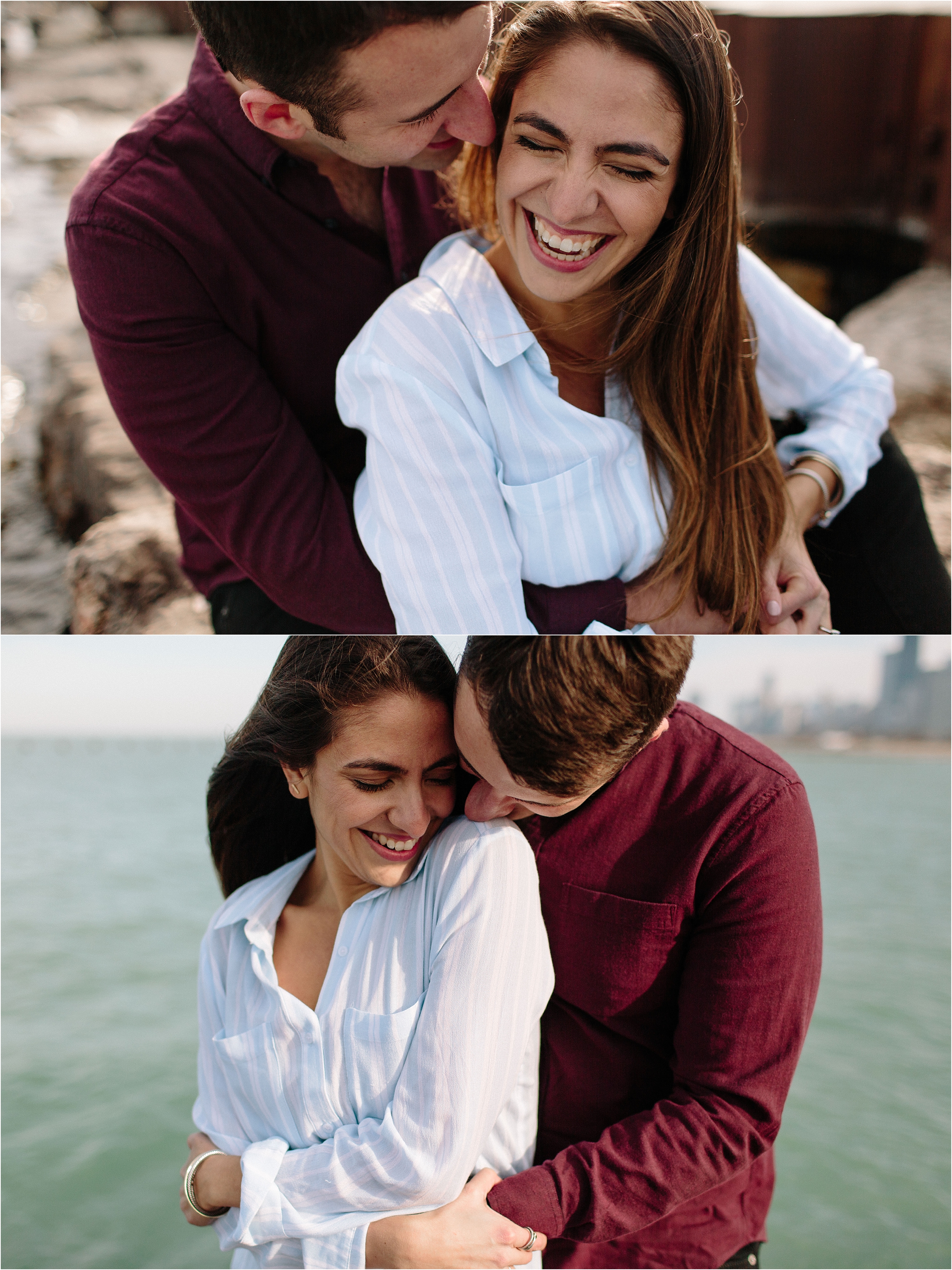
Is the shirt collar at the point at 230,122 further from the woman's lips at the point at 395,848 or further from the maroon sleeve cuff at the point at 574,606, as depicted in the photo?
the woman's lips at the point at 395,848

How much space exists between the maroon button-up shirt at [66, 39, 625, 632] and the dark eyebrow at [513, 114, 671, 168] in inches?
12.0

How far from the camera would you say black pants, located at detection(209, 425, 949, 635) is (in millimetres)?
1295

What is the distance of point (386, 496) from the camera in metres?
1.00

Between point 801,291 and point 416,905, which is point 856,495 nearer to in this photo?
point 416,905

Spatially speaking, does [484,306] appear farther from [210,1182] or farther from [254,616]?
[210,1182]

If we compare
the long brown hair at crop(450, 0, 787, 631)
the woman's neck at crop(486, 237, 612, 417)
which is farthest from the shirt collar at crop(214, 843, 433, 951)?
the woman's neck at crop(486, 237, 612, 417)

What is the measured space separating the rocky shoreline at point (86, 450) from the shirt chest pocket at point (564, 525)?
968mm

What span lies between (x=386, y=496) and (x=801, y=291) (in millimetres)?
3555

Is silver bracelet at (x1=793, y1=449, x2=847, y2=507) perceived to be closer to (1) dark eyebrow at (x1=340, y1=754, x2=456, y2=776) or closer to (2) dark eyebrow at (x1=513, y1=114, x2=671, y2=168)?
(2) dark eyebrow at (x1=513, y1=114, x2=671, y2=168)

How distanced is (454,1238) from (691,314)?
98 centimetres

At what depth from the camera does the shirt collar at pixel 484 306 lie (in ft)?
3.34

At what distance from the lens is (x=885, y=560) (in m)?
1.30

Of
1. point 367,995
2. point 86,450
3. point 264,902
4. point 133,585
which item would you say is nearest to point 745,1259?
point 367,995

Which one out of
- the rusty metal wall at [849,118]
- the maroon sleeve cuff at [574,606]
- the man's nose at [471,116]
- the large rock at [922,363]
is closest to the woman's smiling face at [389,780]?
the maroon sleeve cuff at [574,606]
